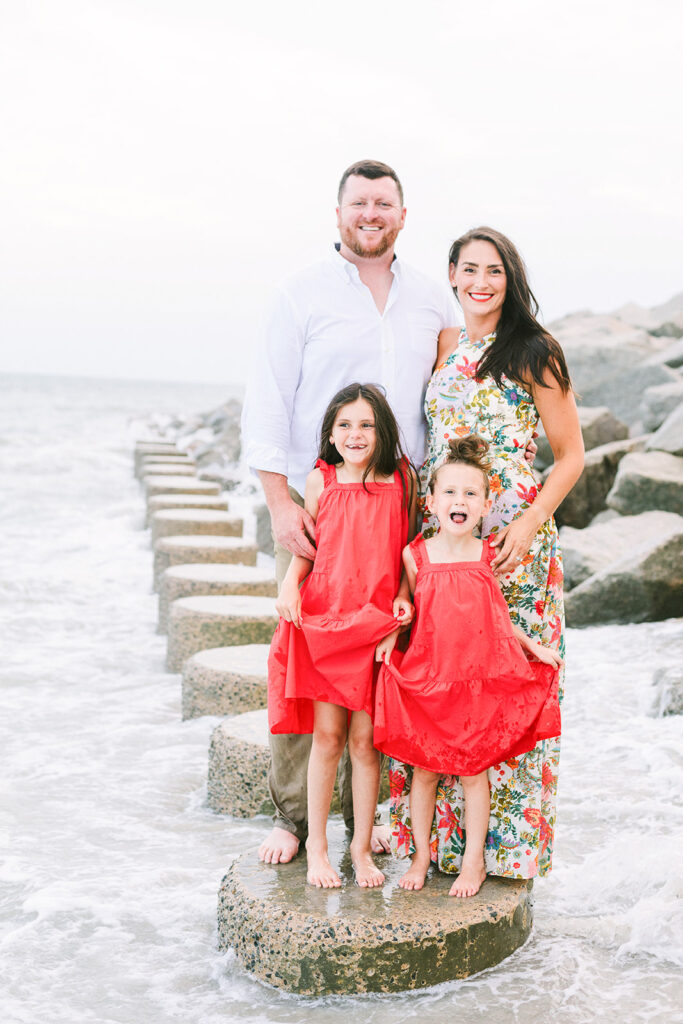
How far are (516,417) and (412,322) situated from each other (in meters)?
0.52

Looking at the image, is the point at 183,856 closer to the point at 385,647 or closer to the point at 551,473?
the point at 385,647

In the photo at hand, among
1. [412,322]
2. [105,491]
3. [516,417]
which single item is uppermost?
[412,322]

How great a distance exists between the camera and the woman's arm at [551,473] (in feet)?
10.3

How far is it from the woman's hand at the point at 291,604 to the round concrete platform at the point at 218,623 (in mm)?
2677

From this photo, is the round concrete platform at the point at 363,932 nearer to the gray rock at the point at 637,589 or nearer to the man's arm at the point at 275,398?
the man's arm at the point at 275,398

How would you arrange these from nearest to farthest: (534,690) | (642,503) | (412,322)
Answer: (534,690) → (412,322) → (642,503)

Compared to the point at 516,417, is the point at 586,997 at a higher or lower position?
lower

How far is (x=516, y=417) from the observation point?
10.8 feet

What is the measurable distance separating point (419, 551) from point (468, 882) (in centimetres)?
99

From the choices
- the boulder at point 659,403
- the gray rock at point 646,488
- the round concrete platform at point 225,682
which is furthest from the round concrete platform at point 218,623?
the boulder at point 659,403

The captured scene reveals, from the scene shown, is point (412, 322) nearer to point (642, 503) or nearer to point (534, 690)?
point (534, 690)

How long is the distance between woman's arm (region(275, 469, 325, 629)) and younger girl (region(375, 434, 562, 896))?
293 mm

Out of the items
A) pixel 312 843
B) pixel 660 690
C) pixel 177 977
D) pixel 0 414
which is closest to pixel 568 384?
pixel 312 843

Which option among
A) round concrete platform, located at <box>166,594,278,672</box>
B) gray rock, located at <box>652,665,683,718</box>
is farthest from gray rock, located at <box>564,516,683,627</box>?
round concrete platform, located at <box>166,594,278,672</box>
